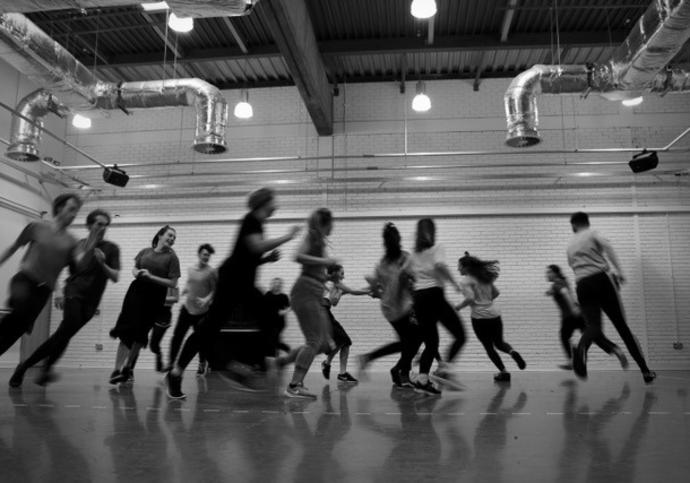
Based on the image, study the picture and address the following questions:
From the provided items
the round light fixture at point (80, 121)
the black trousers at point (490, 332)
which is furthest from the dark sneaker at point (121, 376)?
the round light fixture at point (80, 121)

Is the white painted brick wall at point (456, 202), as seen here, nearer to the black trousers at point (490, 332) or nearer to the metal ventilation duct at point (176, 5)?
the black trousers at point (490, 332)

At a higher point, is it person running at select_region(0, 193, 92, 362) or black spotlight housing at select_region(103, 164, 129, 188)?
black spotlight housing at select_region(103, 164, 129, 188)

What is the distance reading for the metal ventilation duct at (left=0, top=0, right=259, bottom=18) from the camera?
5324mm

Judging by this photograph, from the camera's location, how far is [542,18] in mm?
8773

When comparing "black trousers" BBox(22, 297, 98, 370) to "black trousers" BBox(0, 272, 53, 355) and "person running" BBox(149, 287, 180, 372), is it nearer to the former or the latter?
"black trousers" BBox(0, 272, 53, 355)

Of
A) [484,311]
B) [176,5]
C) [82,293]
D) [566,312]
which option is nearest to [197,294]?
[82,293]

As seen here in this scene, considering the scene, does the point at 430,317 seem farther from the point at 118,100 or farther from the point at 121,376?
the point at 118,100

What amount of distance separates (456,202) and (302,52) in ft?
14.0

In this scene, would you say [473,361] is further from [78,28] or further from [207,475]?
[78,28]

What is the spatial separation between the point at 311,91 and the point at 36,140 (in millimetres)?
4516

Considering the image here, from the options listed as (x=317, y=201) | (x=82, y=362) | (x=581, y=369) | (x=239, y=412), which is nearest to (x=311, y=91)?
(x=317, y=201)

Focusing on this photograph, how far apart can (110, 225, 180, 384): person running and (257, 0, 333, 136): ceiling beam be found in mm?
3029

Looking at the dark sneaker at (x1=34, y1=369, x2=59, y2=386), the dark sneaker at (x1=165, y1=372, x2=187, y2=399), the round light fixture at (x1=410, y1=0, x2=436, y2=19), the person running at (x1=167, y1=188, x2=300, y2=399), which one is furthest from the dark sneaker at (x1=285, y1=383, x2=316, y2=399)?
the round light fixture at (x1=410, y1=0, x2=436, y2=19)

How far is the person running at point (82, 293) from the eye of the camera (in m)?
4.16
